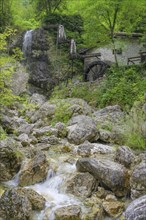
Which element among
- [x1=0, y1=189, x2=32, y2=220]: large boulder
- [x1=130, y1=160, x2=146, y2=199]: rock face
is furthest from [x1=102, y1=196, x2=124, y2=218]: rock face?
[x1=0, y1=189, x2=32, y2=220]: large boulder

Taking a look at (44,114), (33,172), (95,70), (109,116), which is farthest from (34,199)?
(95,70)

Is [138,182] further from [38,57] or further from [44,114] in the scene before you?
[38,57]

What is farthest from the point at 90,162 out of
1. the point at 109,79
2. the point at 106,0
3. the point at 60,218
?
the point at 106,0

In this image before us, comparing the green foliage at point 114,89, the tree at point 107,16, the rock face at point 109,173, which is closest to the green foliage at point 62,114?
the green foliage at point 114,89

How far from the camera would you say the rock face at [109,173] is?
773 centimetres

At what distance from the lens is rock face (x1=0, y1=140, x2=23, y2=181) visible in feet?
27.8

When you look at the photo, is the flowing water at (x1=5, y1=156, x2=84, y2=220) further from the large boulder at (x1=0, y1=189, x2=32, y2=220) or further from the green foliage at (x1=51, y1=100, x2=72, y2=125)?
the green foliage at (x1=51, y1=100, x2=72, y2=125)

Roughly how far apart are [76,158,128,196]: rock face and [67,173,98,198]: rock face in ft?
0.58

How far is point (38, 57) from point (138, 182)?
19487 millimetres

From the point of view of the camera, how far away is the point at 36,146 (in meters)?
11.5

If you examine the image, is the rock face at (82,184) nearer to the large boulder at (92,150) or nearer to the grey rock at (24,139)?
the large boulder at (92,150)

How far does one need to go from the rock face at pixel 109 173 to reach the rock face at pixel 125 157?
0.53m

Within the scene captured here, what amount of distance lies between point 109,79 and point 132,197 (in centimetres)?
1273

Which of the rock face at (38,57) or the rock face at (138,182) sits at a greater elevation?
the rock face at (38,57)
